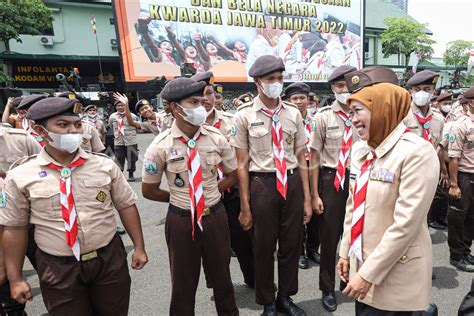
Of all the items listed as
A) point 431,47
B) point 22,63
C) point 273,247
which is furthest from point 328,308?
point 431,47

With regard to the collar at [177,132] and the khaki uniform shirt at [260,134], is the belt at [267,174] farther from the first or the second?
the collar at [177,132]

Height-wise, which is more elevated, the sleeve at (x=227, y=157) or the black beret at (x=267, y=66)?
the black beret at (x=267, y=66)

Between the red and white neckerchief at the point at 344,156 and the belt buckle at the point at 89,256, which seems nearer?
the belt buckle at the point at 89,256

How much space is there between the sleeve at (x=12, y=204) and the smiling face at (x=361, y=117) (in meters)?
2.02

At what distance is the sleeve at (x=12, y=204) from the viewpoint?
1996 millimetres

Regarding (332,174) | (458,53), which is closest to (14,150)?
(332,174)

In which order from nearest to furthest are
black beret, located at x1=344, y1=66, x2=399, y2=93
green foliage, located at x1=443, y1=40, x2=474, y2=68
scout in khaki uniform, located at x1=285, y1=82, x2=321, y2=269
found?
black beret, located at x1=344, y1=66, x2=399, y2=93, scout in khaki uniform, located at x1=285, y1=82, x2=321, y2=269, green foliage, located at x1=443, y1=40, x2=474, y2=68

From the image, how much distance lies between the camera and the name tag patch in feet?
5.44

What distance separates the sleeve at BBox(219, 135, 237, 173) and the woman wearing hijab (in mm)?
1161

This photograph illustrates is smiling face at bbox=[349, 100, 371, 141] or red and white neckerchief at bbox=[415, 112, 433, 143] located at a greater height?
smiling face at bbox=[349, 100, 371, 141]

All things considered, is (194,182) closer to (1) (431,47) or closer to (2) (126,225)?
(2) (126,225)

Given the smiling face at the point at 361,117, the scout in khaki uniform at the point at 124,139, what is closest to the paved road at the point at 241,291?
the smiling face at the point at 361,117

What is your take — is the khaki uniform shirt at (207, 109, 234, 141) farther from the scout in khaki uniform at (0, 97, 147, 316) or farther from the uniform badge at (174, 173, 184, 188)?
the scout in khaki uniform at (0, 97, 147, 316)

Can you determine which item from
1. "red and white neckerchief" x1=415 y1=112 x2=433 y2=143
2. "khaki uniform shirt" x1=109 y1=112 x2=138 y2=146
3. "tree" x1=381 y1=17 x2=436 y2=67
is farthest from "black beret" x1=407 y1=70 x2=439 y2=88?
"tree" x1=381 y1=17 x2=436 y2=67
